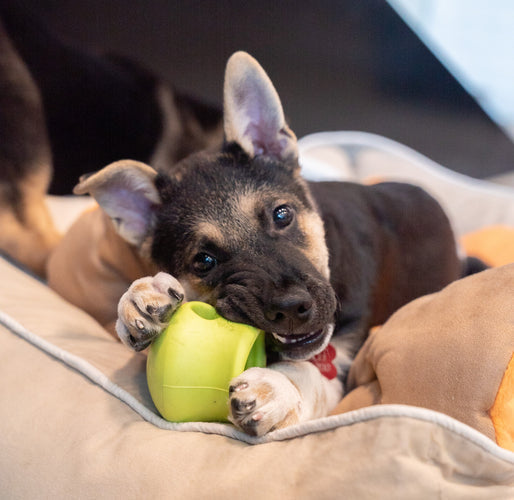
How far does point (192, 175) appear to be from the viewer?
220 cm

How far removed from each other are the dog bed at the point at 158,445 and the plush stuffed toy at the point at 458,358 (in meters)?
0.20

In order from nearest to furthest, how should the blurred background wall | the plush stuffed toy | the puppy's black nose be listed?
the plush stuffed toy, the puppy's black nose, the blurred background wall

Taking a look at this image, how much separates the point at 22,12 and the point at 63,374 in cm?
240

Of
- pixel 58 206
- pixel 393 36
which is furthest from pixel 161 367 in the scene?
pixel 393 36

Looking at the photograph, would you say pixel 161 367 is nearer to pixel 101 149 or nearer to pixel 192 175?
pixel 192 175

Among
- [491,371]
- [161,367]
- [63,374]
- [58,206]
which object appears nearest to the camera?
[491,371]

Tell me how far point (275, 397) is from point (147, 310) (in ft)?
1.57

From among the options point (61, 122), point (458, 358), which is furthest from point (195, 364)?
point (61, 122)

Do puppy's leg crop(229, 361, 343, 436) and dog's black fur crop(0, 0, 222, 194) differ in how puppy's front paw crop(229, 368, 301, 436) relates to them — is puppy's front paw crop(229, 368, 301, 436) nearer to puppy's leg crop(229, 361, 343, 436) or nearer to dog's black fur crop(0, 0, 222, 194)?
puppy's leg crop(229, 361, 343, 436)

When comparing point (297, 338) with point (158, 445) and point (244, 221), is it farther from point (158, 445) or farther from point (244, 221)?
point (158, 445)

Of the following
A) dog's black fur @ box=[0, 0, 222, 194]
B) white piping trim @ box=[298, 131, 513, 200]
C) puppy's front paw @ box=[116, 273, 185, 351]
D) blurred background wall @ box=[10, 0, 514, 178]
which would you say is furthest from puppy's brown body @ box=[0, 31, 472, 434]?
white piping trim @ box=[298, 131, 513, 200]

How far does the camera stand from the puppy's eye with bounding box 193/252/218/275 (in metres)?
1.99

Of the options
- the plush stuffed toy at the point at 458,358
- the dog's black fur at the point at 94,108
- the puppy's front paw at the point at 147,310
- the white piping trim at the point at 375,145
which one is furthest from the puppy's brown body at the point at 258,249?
the white piping trim at the point at 375,145

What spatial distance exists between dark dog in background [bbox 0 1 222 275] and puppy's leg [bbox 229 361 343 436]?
213cm
